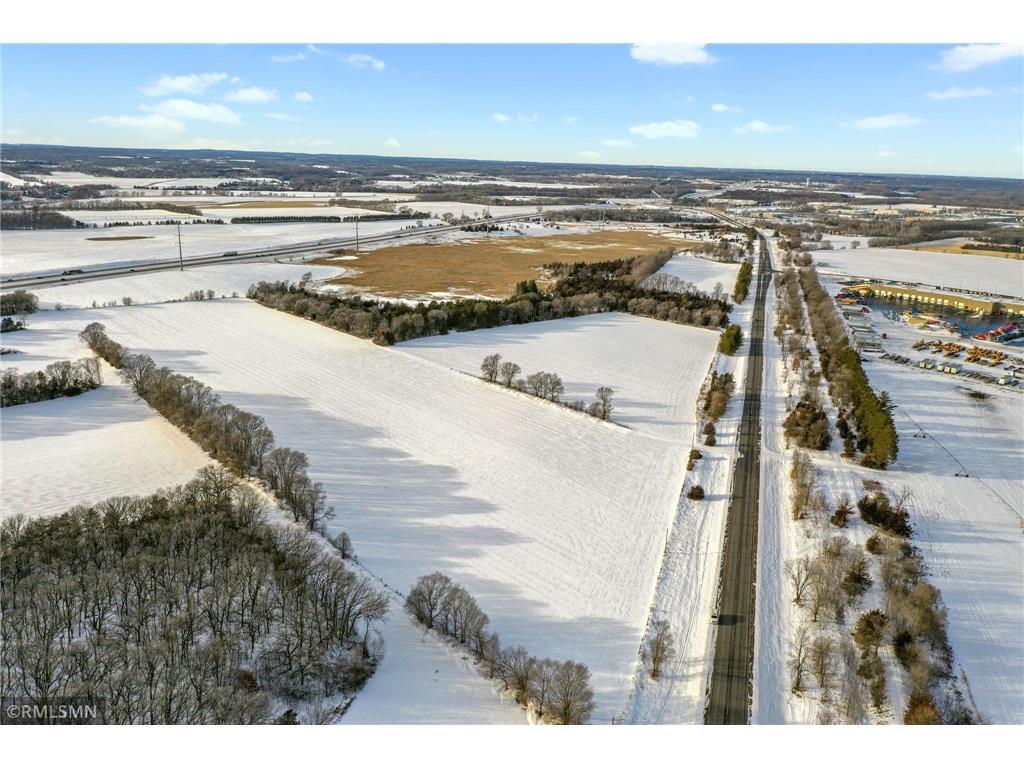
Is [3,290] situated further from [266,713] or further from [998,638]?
[998,638]

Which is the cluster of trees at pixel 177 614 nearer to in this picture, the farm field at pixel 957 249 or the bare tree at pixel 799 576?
the bare tree at pixel 799 576

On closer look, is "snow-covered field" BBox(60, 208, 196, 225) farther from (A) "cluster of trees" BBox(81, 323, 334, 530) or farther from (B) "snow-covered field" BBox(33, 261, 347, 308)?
(A) "cluster of trees" BBox(81, 323, 334, 530)

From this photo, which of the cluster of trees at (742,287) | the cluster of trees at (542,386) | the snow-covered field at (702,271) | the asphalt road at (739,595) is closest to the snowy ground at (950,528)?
→ the asphalt road at (739,595)

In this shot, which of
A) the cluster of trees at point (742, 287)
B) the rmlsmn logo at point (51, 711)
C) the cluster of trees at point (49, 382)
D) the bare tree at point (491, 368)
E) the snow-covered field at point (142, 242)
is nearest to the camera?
the rmlsmn logo at point (51, 711)

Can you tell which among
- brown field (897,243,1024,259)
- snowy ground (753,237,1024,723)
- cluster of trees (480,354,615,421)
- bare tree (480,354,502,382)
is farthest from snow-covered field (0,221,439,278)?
brown field (897,243,1024,259)

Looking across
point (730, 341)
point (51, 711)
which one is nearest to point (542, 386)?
point (730, 341)

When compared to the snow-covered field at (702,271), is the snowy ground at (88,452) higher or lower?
lower
